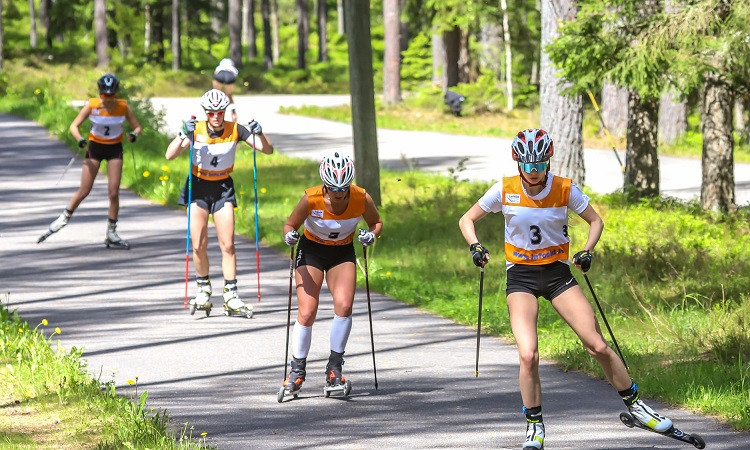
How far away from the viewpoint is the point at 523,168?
7.55m

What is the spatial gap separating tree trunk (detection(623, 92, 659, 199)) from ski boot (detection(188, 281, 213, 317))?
28.9 ft

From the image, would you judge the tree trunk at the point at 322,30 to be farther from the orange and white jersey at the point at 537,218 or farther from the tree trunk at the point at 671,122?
the orange and white jersey at the point at 537,218

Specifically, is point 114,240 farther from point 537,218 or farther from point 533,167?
point 533,167

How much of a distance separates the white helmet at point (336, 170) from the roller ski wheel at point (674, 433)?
252 centimetres

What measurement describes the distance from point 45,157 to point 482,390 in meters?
18.7

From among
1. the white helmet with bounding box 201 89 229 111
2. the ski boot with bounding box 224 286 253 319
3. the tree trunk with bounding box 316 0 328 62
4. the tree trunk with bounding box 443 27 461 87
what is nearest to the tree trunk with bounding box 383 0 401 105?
the tree trunk with bounding box 443 27 461 87

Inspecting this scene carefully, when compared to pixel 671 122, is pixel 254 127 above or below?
above

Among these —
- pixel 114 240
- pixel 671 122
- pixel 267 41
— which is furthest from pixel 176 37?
pixel 114 240

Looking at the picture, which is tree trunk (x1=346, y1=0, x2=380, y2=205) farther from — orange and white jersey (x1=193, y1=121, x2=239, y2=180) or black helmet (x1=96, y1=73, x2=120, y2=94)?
orange and white jersey (x1=193, y1=121, x2=239, y2=180)

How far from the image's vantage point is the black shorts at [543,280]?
7664 millimetres

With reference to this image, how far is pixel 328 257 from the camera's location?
9.19 metres

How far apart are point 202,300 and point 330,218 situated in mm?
3737

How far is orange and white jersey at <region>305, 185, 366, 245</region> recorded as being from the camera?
9000mm

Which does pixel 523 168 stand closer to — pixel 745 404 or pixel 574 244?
pixel 745 404
